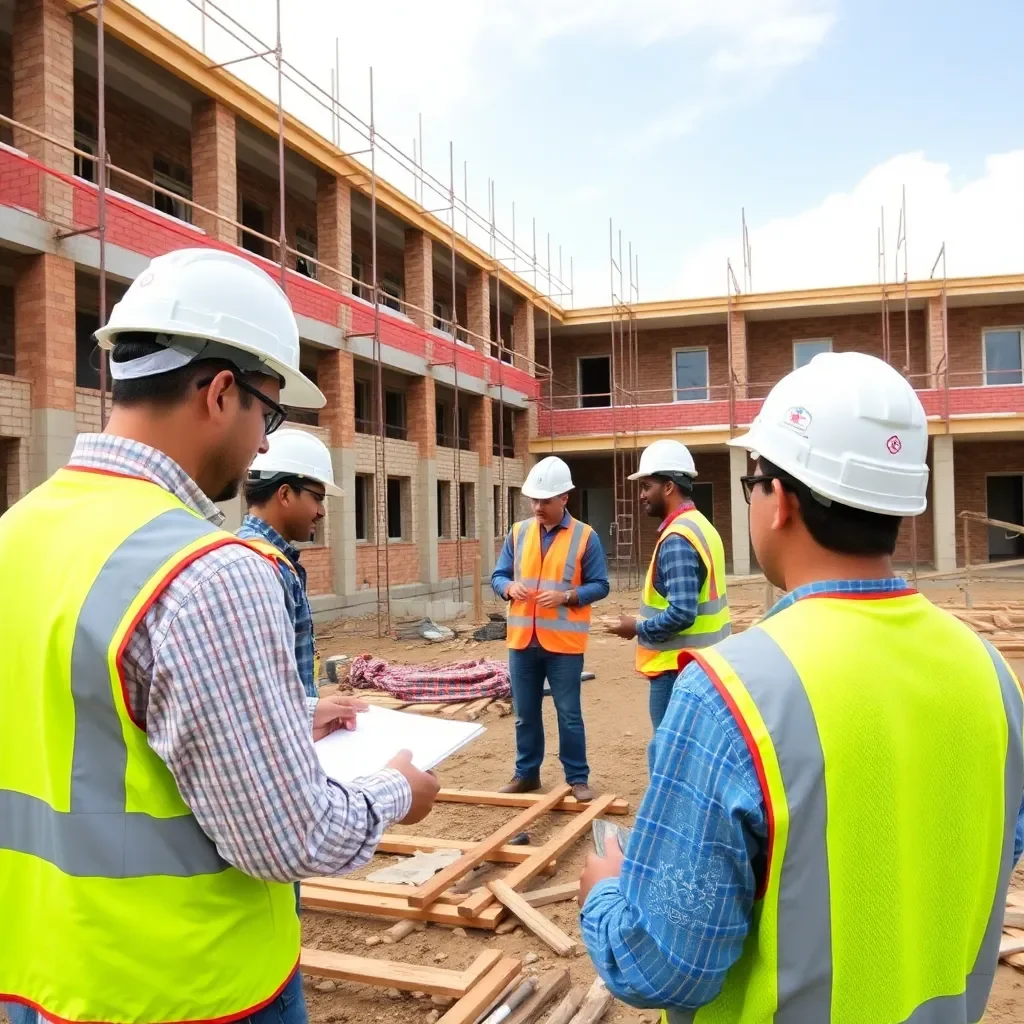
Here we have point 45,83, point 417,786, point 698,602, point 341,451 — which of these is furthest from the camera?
point 341,451

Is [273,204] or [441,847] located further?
[273,204]

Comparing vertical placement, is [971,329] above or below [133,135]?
below

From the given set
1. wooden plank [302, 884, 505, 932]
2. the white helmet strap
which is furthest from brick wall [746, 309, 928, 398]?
the white helmet strap

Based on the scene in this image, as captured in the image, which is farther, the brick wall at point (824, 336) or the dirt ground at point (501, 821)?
the brick wall at point (824, 336)

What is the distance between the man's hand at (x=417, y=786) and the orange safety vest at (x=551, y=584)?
3735 millimetres

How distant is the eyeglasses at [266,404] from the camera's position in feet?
4.83

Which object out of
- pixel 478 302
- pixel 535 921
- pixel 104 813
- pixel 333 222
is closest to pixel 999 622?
pixel 535 921

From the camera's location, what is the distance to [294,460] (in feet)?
10.9

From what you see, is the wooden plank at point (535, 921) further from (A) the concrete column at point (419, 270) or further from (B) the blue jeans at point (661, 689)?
(A) the concrete column at point (419, 270)

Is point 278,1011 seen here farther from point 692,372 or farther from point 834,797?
point 692,372

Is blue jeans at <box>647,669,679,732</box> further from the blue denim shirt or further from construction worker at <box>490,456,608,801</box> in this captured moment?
the blue denim shirt

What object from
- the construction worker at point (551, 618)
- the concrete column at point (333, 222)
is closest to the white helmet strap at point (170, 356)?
the construction worker at point (551, 618)

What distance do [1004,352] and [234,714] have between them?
26568mm

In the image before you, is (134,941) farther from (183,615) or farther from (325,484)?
(325,484)
